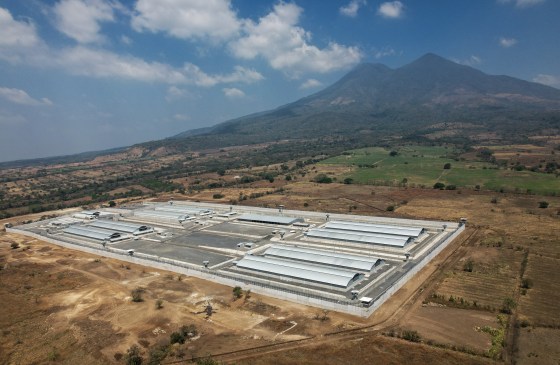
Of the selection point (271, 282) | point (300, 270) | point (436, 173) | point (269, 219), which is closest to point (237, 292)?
point (271, 282)

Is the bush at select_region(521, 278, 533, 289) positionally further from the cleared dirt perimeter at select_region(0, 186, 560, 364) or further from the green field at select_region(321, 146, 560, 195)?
the green field at select_region(321, 146, 560, 195)

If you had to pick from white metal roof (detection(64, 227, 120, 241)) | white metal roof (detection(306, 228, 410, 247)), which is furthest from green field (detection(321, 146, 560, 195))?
white metal roof (detection(64, 227, 120, 241))

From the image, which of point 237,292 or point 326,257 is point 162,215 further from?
point 326,257

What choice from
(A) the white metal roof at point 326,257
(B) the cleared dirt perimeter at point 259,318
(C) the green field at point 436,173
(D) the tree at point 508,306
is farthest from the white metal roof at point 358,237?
(C) the green field at point 436,173

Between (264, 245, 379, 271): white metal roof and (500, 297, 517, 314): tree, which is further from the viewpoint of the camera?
(264, 245, 379, 271): white metal roof

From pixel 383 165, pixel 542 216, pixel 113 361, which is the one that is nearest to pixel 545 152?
pixel 383 165

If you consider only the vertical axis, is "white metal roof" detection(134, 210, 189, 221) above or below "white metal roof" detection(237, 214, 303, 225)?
above
